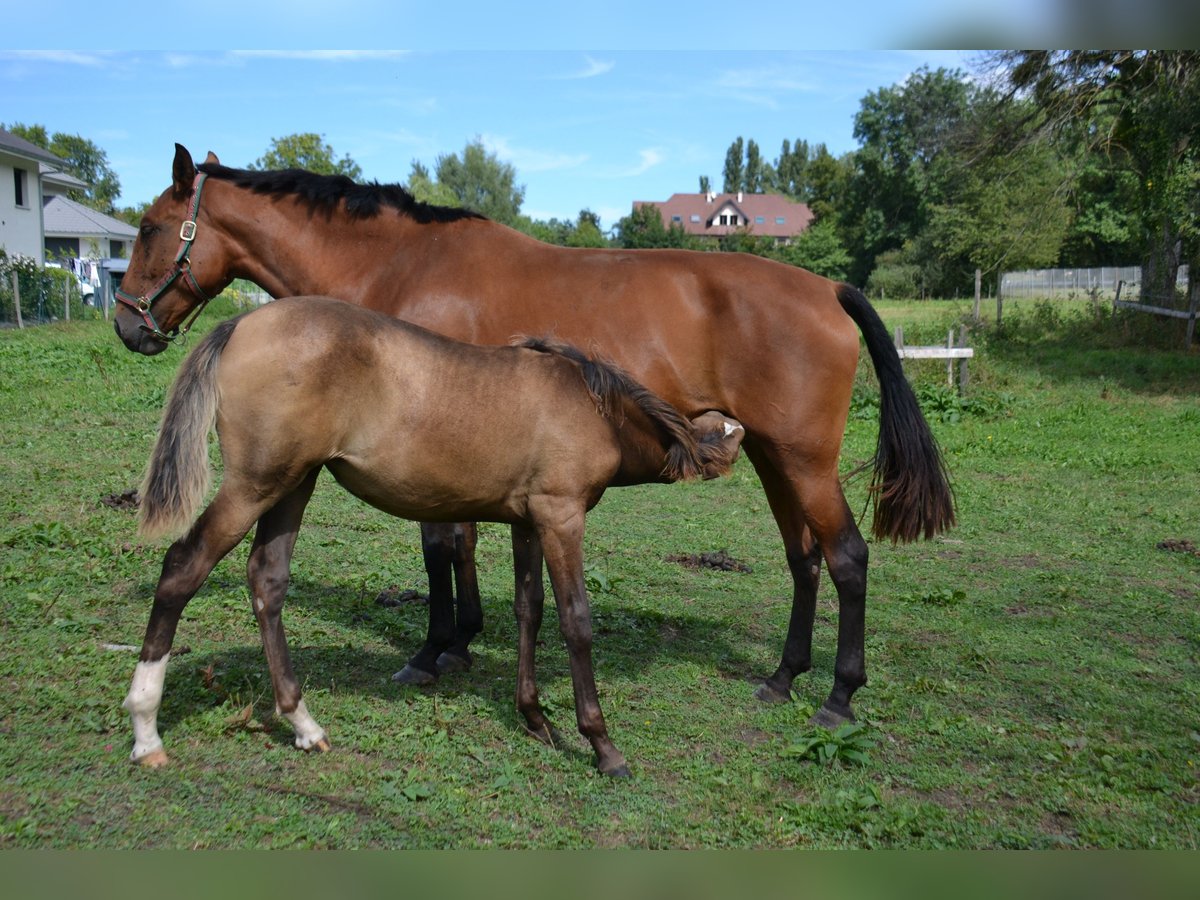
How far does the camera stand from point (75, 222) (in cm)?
4628

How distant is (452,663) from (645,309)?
7.21 ft

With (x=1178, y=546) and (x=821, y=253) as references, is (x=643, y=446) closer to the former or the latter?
(x=1178, y=546)

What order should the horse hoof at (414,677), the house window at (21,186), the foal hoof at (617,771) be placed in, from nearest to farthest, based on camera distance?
the foal hoof at (617,771), the horse hoof at (414,677), the house window at (21,186)

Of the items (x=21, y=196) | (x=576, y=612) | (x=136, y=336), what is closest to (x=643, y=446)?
(x=576, y=612)

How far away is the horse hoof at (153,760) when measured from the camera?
3.78 m

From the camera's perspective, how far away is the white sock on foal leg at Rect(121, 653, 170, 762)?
3.78 m

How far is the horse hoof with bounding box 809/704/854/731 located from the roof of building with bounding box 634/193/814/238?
88951 mm

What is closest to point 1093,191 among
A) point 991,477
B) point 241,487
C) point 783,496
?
point 991,477

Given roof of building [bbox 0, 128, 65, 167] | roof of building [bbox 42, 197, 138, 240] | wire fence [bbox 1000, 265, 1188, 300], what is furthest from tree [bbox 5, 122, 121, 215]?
wire fence [bbox 1000, 265, 1188, 300]

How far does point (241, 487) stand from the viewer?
379 centimetres

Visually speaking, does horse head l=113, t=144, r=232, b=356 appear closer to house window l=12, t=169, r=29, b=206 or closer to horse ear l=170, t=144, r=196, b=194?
horse ear l=170, t=144, r=196, b=194

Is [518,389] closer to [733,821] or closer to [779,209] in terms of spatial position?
[733,821]

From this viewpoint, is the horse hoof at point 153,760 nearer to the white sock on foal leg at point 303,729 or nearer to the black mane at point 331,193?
the white sock on foal leg at point 303,729

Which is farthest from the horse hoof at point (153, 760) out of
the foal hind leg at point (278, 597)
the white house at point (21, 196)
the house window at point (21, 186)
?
the house window at point (21, 186)
